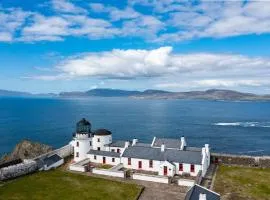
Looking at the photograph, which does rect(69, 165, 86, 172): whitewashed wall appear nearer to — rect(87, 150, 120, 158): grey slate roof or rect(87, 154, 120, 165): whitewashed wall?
rect(87, 154, 120, 165): whitewashed wall

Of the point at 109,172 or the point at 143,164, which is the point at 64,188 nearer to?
the point at 109,172

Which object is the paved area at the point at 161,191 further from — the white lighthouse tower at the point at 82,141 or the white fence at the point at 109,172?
the white lighthouse tower at the point at 82,141

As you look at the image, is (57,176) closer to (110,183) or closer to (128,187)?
(110,183)

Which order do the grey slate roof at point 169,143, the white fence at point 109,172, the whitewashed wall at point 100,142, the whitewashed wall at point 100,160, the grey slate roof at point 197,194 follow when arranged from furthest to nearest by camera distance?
the whitewashed wall at point 100,142
the grey slate roof at point 169,143
the whitewashed wall at point 100,160
the white fence at point 109,172
the grey slate roof at point 197,194

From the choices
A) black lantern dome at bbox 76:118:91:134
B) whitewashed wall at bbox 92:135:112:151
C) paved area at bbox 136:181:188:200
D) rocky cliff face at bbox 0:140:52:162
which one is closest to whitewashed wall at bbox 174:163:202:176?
paved area at bbox 136:181:188:200

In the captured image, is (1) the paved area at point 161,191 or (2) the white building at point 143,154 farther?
(2) the white building at point 143,154

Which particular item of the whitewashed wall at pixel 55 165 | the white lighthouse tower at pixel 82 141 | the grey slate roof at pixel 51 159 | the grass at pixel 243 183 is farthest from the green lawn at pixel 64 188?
the grass at pixel 243 183

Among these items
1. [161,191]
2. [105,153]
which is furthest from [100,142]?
[161,191]
